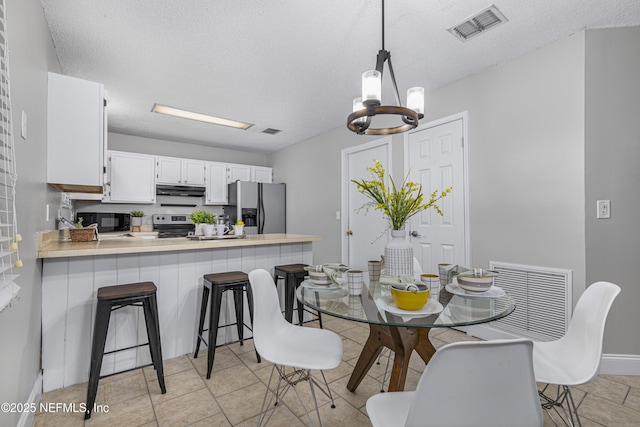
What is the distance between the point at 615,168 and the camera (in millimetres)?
2221

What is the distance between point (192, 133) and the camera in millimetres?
4762

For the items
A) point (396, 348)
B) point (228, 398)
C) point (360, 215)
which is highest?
point (360, 215)

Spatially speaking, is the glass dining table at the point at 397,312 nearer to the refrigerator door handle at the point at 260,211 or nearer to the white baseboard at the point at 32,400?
the white baseboard at the point at 32,400

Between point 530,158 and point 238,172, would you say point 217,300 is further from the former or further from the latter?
point 238,172

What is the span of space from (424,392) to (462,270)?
1369mm

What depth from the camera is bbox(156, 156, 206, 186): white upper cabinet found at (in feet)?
16.0

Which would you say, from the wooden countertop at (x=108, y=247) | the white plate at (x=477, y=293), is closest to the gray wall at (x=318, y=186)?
the wooden countertop at (x=108, y=247)

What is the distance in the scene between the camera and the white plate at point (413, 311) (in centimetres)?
129

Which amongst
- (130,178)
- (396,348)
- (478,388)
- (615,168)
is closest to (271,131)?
(130,178)

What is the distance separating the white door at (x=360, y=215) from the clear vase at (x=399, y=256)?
1959mm

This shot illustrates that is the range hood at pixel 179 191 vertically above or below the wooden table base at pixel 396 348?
above

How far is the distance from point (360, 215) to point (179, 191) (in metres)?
3.04

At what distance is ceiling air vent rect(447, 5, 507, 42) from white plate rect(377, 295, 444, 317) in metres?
1.97

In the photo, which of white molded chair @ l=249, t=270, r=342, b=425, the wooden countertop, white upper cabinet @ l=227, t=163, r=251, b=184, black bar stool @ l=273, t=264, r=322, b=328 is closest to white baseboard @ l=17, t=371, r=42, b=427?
the wooden countertop
